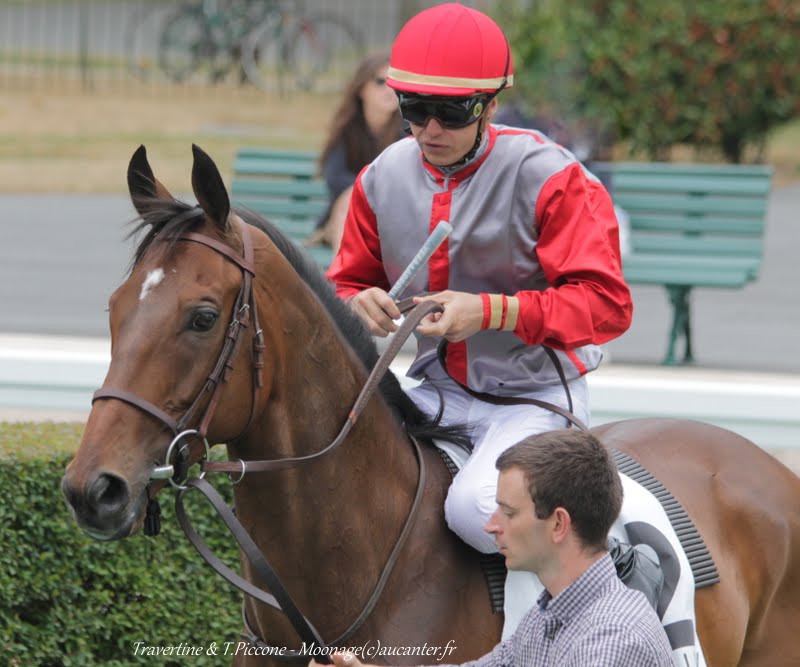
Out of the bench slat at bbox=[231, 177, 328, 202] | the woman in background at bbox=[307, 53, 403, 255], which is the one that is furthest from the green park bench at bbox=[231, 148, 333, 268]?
the woman in background at bbox=[307, 53, 403, 255]

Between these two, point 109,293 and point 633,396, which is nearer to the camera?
point 633,396

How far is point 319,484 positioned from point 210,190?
73 centimetres

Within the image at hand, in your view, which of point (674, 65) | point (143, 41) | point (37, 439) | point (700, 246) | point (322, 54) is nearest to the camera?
point (37, 439)

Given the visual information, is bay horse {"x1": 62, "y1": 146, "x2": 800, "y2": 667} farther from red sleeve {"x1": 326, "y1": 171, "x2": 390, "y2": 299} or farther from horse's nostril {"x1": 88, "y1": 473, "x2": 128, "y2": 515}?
red sleeve {"x1": 326, "y1": 171, "x2": 390, "y2": 299}

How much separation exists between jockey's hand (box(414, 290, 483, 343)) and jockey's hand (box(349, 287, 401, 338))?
0.32 feet

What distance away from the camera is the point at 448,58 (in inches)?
141

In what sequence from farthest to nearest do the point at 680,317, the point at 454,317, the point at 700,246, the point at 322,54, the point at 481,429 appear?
the point at 322,54 < the point at 700,246 < the point at 680,317 < the point at 481,429 < the point at 454,317

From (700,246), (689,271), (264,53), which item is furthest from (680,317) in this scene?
(264,53)

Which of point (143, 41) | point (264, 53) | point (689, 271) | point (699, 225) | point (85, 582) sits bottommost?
point (143, 41)

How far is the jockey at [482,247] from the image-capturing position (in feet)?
11.7

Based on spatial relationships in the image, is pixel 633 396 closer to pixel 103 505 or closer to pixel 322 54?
pixel 103 505

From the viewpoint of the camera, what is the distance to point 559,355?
12.7 feet

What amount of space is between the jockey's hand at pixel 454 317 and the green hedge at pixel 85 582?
1.72 metres

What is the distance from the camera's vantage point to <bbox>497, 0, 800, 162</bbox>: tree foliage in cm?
1436
